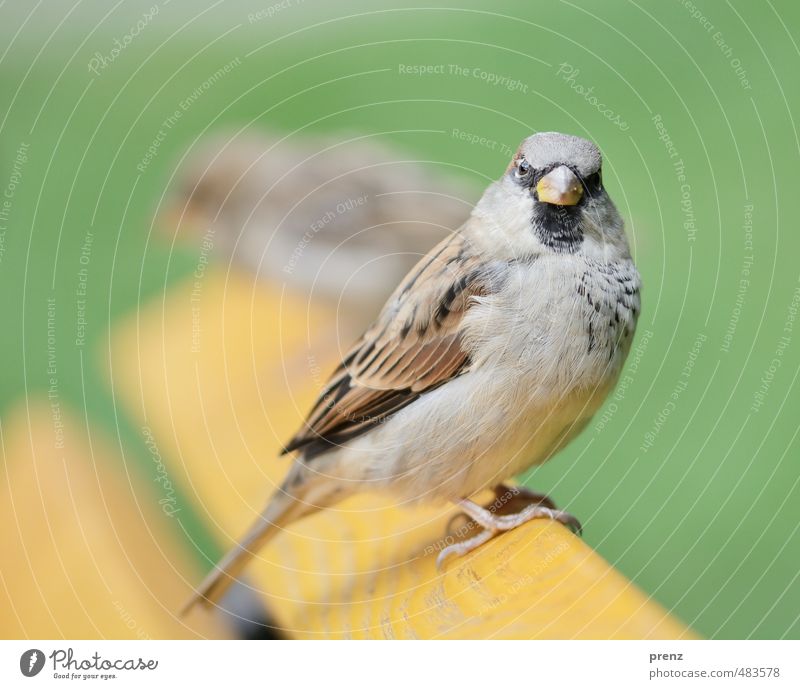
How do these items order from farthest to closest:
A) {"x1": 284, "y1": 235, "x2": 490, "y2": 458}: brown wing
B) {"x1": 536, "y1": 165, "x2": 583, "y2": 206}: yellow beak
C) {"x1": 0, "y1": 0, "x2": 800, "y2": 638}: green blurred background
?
{"x1": 0, "y1": 0, "x2": 800, "y2": 638}: green blurred background
{"x1": 284, "y1": 235, "x2": 490, "y2": 458}: brown wing
{"x1": 536, "y1": 165, "x2": 583, "y2": 206}: yellow beak

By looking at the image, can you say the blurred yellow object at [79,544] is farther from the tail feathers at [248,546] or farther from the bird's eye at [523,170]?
the bird's eye at [523,170]

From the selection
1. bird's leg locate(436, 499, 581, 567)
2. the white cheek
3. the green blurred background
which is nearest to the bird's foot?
bird's leg locate(436, 499, 581, 567)

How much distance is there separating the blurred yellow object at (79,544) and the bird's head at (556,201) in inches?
31.6

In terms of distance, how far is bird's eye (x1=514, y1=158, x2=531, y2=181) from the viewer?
1.30 metres

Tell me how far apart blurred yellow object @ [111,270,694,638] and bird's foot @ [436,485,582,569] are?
2 cm

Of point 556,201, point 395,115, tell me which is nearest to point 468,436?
point 556,201

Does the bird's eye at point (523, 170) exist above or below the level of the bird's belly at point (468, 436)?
above

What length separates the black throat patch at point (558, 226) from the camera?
1320mm

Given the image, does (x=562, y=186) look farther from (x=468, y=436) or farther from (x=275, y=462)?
(x=275, y=462)

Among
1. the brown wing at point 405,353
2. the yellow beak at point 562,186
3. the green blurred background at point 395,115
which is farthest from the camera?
the green blurred background at point 395,115
